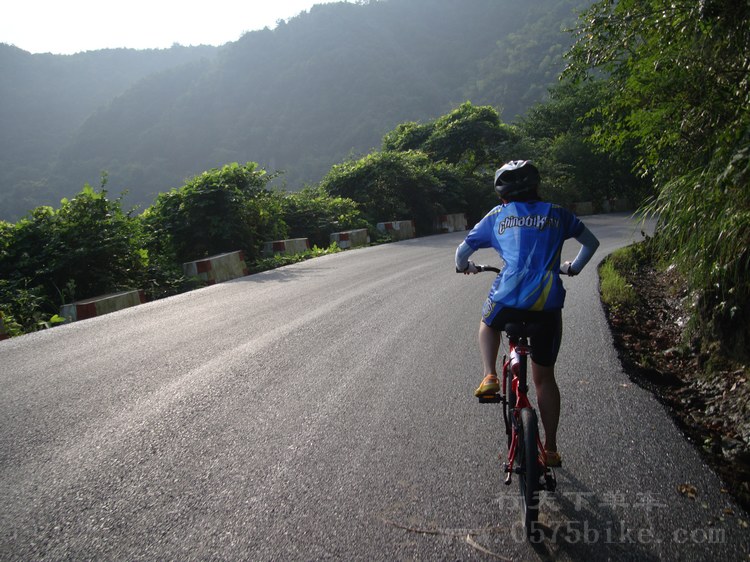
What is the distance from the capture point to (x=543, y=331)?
2.96 meters

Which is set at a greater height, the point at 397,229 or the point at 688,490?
the point at 397,229

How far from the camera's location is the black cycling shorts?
2.96 metres

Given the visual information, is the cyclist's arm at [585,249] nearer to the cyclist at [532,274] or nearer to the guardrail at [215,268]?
the cyclist at [532,274]

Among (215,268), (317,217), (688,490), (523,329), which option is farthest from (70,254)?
(317,217)

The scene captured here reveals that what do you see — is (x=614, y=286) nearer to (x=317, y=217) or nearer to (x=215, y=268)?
(x=215, y=268)

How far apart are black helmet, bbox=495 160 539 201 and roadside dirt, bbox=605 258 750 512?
6.24ft

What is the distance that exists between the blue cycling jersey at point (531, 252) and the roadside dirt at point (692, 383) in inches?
55.7

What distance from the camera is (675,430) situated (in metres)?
3.62

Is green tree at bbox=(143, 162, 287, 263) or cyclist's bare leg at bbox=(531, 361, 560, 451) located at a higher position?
green tree at bbox=(143, 162, 287, 263)

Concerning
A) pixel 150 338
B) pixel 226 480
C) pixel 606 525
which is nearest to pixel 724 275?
pixel 606 525

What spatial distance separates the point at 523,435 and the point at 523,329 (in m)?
0.55

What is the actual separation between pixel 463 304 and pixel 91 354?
4.80 m

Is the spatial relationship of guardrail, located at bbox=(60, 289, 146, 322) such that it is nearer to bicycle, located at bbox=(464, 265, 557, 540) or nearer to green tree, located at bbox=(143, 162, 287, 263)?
green tree, located at bbox=(143, 162, 287, 263)

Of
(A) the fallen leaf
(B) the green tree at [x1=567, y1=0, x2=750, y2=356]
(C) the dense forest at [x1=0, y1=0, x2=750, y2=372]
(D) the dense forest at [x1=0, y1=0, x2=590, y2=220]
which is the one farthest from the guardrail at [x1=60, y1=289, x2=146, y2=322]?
(D) the dense forest at [x1=0, y1=0, x2=590, y2=220]
